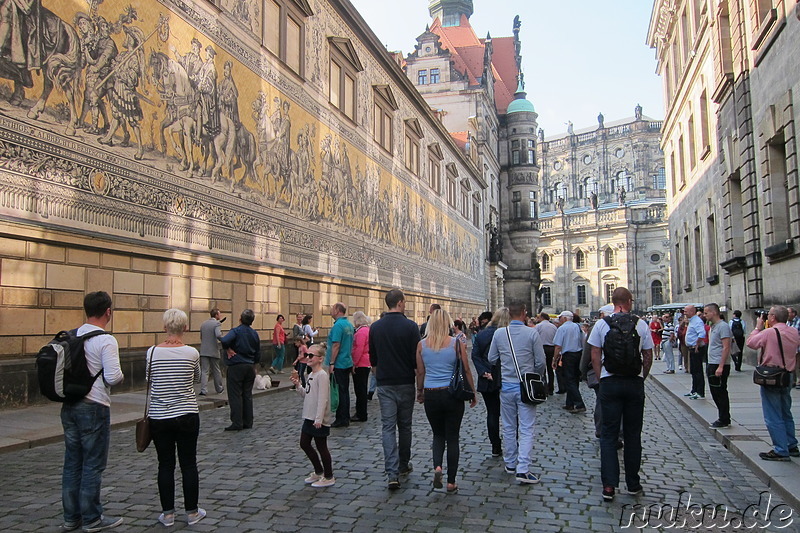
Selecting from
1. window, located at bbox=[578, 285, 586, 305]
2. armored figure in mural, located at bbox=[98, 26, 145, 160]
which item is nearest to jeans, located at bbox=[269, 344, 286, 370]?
armored figure in mural, located at bbox=[98, 26, 145, 160]

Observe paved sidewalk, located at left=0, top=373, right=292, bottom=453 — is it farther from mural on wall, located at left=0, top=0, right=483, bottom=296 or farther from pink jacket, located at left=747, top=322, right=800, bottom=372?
pink jacket, located at left=747, top=322, right=800, bottom=372

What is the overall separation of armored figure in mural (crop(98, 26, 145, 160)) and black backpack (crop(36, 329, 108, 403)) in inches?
316

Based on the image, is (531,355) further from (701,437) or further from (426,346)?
(701,437)

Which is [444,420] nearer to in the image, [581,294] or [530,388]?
[530,388]

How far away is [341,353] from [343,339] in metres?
0.20

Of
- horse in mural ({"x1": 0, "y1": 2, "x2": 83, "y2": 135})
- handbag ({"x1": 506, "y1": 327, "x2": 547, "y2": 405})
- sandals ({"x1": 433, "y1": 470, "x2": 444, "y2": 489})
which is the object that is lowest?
sandals ({"x1": 433, "y1": 470, "x2": 444, "y2": 489})

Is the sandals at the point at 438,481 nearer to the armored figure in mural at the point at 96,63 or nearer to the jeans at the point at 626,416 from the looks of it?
the jeans at the point at 626,416

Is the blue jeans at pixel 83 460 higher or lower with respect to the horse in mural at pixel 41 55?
lower

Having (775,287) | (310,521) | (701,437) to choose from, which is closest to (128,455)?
(310,521)

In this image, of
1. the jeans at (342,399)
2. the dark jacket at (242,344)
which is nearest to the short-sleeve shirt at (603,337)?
the jeans at (342,399)

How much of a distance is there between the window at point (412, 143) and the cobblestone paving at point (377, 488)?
2408 centimetres

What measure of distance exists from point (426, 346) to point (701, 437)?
486 cm

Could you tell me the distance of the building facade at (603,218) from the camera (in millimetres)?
72000

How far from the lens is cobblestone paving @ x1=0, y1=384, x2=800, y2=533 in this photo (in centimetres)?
491
